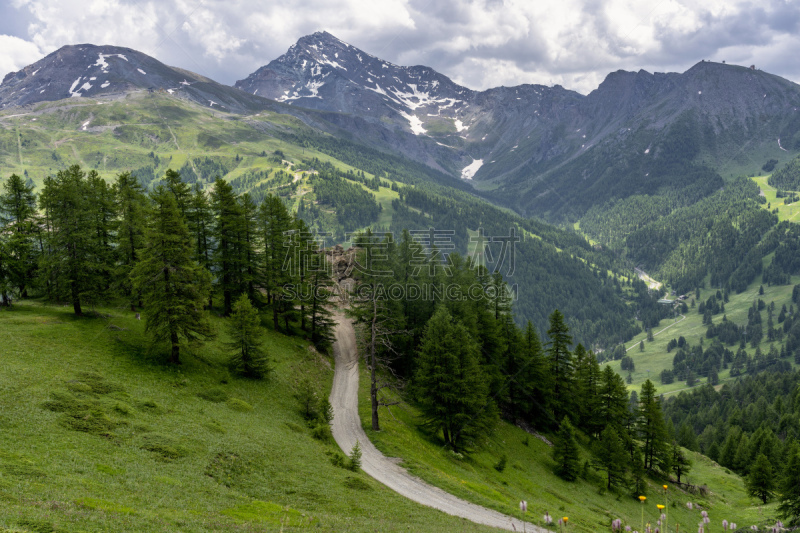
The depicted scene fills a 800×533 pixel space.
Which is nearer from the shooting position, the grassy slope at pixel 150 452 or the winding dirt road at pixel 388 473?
the grassy slope at pixel 150 452

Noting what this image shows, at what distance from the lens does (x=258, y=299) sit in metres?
56.3

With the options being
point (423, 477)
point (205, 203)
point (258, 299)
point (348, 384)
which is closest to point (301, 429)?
point (423, 477)

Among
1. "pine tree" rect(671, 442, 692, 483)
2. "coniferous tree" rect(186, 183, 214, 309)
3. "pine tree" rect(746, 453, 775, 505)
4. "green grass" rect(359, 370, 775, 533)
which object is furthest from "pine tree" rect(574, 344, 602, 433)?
"coniferous tree" rect(186, 183, 214, 309)

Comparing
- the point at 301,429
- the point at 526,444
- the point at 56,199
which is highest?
the point at 56,199

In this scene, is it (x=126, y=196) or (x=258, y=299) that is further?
(x=258, y=299)

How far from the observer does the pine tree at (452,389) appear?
4338 centimetres

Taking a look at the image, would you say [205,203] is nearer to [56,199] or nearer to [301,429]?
[56,199]

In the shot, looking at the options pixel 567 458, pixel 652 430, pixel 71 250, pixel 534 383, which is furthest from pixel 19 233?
pixel 652 430

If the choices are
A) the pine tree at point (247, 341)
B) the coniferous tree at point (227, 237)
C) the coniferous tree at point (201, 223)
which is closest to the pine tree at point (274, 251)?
the coniferous tree at point (227, 237)

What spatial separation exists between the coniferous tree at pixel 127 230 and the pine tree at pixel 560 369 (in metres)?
55.7

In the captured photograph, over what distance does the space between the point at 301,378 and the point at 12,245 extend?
32516 mm

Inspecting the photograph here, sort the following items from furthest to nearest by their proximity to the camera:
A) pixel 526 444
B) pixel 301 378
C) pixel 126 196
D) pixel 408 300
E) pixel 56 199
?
pixel 408 300, pixel 526 444, pixel 126 196, pixel 301 378, pixel 56 199

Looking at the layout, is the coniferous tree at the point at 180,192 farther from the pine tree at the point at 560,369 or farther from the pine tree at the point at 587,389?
the pine tree at the point at 587,389

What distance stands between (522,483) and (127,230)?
51462mm
